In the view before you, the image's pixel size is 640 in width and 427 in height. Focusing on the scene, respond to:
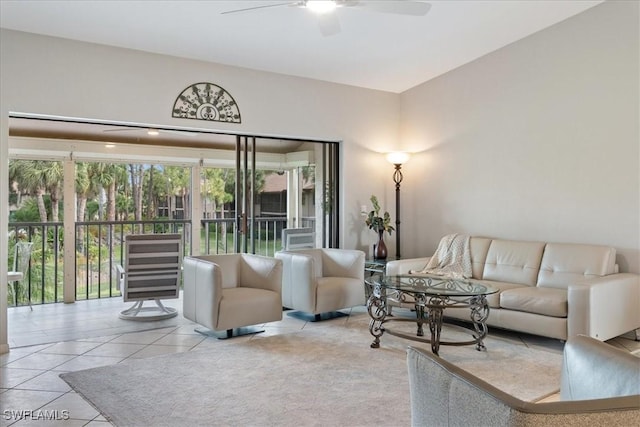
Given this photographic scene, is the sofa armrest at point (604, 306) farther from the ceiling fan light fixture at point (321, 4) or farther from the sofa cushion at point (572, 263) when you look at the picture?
the ceiling fan light fixture at point (321, 4)

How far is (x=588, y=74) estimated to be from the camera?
15.6ft

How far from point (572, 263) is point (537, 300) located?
661 mm

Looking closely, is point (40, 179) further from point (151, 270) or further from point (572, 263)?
point (572, 263)

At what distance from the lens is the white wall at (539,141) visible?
453cm

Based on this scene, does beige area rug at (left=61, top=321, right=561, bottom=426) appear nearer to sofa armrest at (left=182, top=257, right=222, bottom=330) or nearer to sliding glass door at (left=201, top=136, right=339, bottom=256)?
sofa armrest at (left=182, top=257, right=222, bottom=330)

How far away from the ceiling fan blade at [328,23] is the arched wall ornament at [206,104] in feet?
6.33

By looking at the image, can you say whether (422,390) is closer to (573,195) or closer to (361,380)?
(361,380)

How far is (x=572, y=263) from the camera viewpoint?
15.0 feet

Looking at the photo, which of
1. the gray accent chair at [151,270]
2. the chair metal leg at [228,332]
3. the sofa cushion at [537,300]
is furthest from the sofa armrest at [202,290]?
the sofa cushion at [537,300]

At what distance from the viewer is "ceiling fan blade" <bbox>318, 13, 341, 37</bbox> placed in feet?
11.5

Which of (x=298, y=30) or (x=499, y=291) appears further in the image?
(x=298, y=30)

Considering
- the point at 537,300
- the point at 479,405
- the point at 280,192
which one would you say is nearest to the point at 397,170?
the point at 280,192

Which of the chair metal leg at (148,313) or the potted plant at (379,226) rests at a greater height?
the potted plant at (379,226)

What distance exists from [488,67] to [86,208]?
553 centimetres
